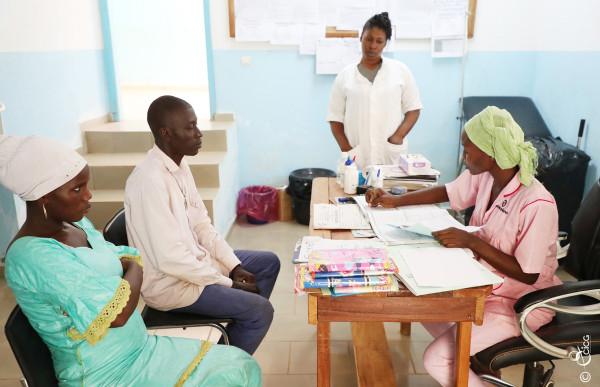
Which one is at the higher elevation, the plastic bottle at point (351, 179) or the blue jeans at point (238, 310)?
the plastic bottle at point (351, 179)

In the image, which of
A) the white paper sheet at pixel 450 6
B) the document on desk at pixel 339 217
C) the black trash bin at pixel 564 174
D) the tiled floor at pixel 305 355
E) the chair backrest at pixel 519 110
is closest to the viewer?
the document on desk at pixel 339 217

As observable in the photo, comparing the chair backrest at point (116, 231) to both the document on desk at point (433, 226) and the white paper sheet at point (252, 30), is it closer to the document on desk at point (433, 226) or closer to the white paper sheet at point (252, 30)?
the document on desk at point (433, 226)

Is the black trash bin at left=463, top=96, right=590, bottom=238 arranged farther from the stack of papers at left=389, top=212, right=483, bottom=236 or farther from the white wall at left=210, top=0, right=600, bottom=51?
the stack of papers at left=389, top=212, right=483, bottom=236

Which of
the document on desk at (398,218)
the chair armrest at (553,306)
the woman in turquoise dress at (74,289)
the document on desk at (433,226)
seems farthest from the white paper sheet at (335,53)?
the woman in turquoise dress at (74,289)

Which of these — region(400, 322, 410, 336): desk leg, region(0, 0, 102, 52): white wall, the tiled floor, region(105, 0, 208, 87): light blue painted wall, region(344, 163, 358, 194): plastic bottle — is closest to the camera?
the tiled floor

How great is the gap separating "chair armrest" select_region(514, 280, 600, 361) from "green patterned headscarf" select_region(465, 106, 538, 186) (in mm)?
365

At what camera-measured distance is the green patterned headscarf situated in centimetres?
155

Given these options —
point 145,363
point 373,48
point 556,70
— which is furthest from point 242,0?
point 145,363

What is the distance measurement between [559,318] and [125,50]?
8.12 m

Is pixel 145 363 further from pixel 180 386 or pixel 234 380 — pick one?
pixel 234 380

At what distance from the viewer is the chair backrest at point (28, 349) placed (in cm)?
111

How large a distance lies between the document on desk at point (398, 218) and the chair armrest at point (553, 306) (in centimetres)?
36

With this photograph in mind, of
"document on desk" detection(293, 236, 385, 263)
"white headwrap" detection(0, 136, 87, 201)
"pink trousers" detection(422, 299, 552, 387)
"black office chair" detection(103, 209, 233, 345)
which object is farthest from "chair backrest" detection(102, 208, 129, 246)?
"pink trousers" detection(422, 299, 552, 387)

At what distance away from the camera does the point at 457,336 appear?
56.6 inches
